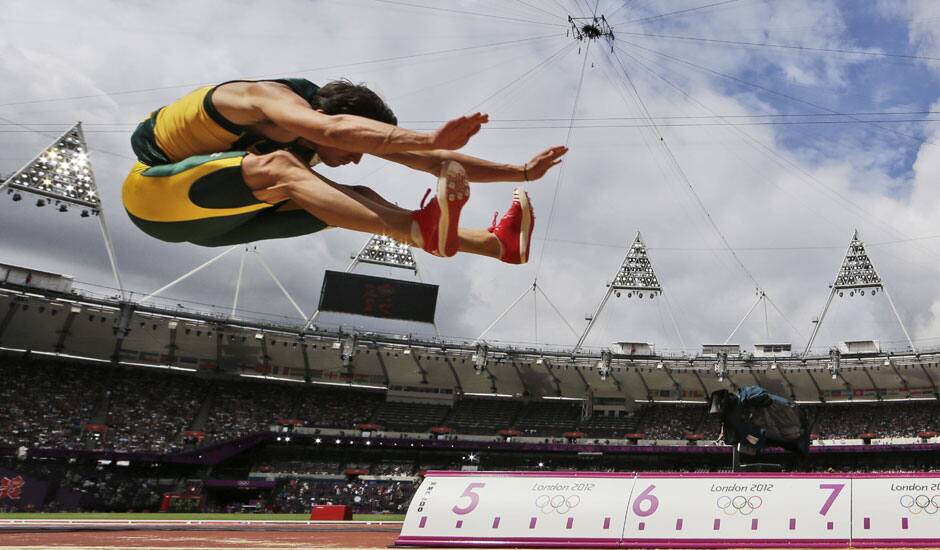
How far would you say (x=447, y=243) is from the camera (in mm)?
4676

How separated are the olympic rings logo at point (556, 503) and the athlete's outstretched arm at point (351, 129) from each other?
874 centimetres

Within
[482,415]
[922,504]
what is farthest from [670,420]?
[922,504]

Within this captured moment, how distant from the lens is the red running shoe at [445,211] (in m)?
4.59

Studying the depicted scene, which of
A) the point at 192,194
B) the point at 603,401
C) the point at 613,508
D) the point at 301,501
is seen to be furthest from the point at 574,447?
the point at 192,194

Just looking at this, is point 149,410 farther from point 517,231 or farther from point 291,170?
point 517,231

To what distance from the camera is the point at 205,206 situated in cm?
537

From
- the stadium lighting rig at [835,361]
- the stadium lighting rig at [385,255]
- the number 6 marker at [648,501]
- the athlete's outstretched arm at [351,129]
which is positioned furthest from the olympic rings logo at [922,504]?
the stadium lighting rig at [835,361]

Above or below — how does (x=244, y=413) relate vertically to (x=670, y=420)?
below

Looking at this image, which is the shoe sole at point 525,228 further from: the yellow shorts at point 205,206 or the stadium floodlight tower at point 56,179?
the stadium floodlight tower at point 56,179

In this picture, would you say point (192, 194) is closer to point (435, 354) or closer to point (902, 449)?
point (435, 354)

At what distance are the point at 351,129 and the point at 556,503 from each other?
29.4ft

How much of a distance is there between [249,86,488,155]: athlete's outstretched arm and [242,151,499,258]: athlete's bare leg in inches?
11.1

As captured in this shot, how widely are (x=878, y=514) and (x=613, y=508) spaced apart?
386cm

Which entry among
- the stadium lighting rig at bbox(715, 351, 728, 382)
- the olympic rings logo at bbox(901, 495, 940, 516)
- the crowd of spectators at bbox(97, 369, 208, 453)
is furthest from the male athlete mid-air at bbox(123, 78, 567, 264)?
the stadium lighting rig at bbox(715, 351, 728, 382)
